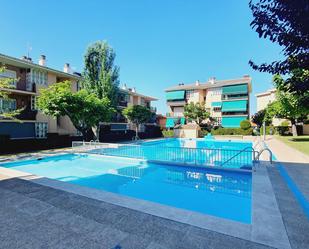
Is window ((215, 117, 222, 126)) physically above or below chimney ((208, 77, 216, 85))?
below

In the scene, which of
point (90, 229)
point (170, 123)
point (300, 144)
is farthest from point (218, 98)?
point (90, 229)

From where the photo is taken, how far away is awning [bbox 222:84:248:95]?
1901 inches

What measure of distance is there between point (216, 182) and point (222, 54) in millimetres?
25264

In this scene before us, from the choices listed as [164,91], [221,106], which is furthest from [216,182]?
[164,91]

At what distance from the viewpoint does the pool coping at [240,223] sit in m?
4.25

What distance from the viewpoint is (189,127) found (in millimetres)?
43938

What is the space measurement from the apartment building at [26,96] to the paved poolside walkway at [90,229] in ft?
67.8

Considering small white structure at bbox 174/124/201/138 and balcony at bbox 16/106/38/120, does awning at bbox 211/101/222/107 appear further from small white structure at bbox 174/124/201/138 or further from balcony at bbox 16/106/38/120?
balcony at bbox 16/106/38/120

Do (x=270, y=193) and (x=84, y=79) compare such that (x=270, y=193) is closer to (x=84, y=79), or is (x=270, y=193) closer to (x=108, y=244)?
(x=108, y=244)

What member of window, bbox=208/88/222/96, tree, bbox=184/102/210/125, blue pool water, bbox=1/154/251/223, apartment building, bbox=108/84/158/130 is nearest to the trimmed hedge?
tree, bbox=184/102/210/125

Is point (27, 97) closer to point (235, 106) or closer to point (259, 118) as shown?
point (235, 106)

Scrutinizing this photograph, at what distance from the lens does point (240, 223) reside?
4.91m

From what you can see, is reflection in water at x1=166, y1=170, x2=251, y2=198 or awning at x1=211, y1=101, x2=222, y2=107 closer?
reflection in water at x1=166, y1=170, x2=251, y2=198

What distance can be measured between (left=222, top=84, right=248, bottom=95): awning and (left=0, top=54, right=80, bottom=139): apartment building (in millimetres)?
39882
